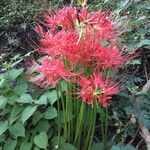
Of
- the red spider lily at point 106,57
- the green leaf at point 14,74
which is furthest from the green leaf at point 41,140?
the red spider lily at point 106,57

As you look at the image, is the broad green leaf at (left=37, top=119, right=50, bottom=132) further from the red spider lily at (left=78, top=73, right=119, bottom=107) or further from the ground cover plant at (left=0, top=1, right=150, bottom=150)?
the red spider lily at (left=78, top=73, right=119, bottom=107)

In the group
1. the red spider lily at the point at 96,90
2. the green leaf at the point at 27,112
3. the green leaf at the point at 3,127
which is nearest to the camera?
the red spider lily at the point at 96,90

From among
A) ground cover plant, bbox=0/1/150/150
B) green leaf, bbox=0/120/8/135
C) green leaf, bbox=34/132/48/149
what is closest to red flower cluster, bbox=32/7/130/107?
ground cover plant, bbox=0/1/150/150

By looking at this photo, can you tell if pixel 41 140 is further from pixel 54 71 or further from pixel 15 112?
pixel 54 71

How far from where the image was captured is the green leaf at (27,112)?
6.01ft

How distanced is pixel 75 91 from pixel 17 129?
39 cm

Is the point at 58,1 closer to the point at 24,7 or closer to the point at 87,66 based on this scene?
the point at 24,7

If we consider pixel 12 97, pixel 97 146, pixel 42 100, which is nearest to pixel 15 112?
pixel 12 97

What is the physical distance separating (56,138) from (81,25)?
0.67m

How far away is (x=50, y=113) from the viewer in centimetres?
193

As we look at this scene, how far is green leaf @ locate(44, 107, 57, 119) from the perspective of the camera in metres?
1.91

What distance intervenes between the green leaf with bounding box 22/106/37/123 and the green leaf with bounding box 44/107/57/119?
95mm

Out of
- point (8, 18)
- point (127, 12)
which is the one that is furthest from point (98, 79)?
point (8, 18)

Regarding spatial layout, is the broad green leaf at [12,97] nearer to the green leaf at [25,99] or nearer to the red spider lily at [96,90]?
the green leaf at [25,99]
